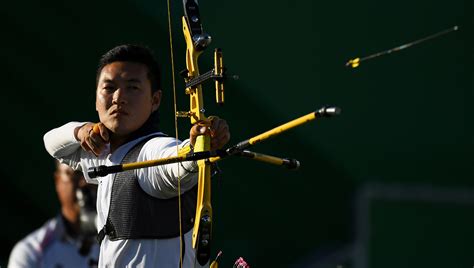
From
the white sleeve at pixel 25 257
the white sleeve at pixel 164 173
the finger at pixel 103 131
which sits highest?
the finger at pixel 103 131

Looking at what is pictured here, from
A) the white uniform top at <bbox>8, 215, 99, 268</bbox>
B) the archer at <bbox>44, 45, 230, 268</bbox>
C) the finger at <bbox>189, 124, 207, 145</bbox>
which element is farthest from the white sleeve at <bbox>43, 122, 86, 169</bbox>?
the white uniform top at <bbox>8, 215, 99, 268</bbox>

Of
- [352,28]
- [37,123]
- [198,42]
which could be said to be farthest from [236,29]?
[198,42]

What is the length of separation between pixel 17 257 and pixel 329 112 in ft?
14.9

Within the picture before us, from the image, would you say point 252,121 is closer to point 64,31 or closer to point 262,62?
point 262,62

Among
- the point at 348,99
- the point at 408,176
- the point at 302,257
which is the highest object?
the point at 348,99

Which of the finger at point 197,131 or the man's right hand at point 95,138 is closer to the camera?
the finger at point 197,131

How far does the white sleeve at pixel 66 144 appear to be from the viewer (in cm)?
447

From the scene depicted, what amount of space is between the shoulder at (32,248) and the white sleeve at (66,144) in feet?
9.41

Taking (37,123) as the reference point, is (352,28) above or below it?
above

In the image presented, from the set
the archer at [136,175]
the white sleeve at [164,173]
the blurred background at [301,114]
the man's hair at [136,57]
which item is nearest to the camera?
the white sleeve at [164,173]

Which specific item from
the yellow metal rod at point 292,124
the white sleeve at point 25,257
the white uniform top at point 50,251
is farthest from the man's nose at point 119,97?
the white sleeve at point 25,257

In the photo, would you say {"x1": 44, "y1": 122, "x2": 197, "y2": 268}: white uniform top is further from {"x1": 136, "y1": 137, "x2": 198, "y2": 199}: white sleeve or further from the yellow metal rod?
the yellow metal rod

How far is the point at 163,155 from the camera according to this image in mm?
3943

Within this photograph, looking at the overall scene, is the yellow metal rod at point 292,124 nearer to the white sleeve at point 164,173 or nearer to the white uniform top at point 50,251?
the white sleeve at point 164,173
